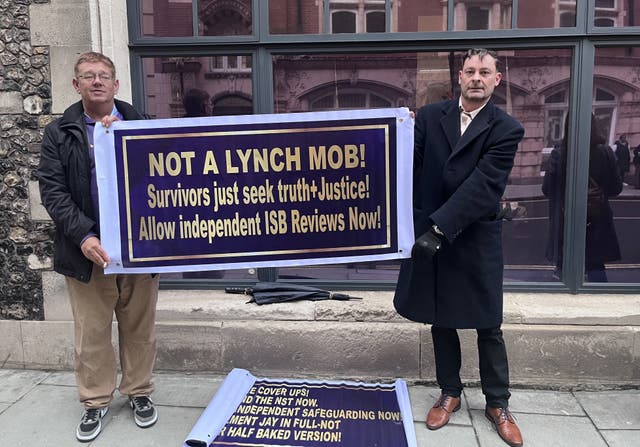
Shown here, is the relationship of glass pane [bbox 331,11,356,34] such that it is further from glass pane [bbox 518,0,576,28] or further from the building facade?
glass pane [bbox 518,0,576,28]

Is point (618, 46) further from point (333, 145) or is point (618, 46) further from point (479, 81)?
point (333, 145)

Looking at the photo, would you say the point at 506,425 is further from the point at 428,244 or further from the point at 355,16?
the point at 355,16

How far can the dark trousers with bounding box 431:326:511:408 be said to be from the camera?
318cm

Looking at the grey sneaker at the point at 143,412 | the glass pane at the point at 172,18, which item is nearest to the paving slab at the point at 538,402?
the grey sneaker at the point at 143,412

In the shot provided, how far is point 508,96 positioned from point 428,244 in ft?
5.90

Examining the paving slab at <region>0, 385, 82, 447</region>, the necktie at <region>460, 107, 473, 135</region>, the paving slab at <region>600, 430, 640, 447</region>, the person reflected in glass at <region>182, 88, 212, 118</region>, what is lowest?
the paving slab at <region>600, 430, 640, 447</region>

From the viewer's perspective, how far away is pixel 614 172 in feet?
13.2

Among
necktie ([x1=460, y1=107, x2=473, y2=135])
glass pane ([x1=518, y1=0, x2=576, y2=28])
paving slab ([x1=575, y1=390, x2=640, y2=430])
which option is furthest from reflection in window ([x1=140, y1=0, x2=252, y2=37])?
paving slab ([x1=575, y1=390, x2=640, y2=430])

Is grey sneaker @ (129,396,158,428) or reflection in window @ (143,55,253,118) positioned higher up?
reflection in window @ (143,55,253,118)

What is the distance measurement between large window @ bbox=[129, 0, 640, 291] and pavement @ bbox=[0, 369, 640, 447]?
0.89 m

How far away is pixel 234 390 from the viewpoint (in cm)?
359

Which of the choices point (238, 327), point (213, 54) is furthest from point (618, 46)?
point (238, 327)

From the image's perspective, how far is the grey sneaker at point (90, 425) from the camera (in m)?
3.21

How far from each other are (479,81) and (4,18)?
3322mm
